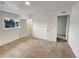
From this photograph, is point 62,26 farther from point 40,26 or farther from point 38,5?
point 38,5

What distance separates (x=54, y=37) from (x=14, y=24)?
3.36 m

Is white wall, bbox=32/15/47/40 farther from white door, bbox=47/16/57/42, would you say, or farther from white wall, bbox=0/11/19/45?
white wall, bbox=0/11/19/45

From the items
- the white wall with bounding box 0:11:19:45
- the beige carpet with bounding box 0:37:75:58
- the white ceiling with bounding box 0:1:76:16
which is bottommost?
the beige carpet with bounding box 0:37:75:58

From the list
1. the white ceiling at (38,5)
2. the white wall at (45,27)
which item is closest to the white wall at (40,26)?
the white wall at (45,27)

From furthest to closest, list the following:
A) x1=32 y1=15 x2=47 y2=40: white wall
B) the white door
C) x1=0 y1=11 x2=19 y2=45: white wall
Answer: x1=32 y1=15 x2=47 y2=40: white wall, the white door, x1=0 y1=11 x2=19 y2=45: white wall

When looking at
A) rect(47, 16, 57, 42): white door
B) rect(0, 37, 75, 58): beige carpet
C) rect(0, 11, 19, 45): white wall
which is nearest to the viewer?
rect(0, 37, 75, 58): beige carpet

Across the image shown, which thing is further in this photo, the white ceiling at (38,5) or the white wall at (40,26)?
the white wall at (40,26)

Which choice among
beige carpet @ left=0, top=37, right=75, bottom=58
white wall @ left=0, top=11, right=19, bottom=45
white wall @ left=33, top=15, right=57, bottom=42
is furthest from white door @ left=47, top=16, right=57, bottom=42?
white wall @ left=0, top=11, right=19, bottom=45

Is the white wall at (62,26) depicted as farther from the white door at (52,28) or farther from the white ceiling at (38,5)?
the white ceiling at (38,5)

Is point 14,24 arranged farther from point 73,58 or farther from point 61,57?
point 73,58

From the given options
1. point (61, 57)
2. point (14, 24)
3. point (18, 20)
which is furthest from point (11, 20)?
point (61, 57)

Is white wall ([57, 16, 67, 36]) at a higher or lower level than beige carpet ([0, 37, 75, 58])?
higher

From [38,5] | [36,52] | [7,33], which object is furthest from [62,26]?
[7,33]

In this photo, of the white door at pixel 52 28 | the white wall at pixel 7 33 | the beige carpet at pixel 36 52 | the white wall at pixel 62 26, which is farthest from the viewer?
the white wall at pixel 62 26
